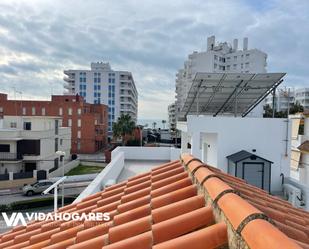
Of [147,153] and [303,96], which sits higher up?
[303,96]

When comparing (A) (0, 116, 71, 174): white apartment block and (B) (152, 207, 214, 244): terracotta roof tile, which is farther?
(A) (0, 116, 71, 174): white apartment block

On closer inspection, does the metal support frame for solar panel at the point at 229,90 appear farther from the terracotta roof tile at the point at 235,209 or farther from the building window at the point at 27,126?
the building window at the point at 27,126

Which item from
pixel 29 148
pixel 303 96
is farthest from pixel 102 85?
pixel 303 96

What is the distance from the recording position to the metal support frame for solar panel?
11.5 meters

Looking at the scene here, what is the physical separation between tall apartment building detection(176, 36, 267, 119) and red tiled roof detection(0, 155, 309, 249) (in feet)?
203

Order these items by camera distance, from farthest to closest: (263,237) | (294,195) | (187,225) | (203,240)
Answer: (294,195)
(187,225)
(203,240)
(263,237)

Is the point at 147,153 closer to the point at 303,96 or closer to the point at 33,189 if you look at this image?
the point at 33,189

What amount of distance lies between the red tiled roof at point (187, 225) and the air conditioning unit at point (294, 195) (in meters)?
7.02

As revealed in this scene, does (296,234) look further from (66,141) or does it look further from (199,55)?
(199,55)

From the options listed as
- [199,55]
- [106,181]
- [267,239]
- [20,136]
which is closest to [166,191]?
[267,239]

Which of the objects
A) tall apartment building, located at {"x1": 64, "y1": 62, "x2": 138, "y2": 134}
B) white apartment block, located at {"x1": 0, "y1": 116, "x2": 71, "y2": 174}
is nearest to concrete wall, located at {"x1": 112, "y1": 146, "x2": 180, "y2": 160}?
white apartment block, located at {"x1": 0, "y1": 116, "x2": 71, "y2": 174}

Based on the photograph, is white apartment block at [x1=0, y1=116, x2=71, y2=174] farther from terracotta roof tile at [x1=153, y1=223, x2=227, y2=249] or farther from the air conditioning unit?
terracotta roof tile at [x1=153, y1=223, x2=227, y2=249]

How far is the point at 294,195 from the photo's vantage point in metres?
9.54

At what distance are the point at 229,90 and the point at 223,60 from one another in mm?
60842
